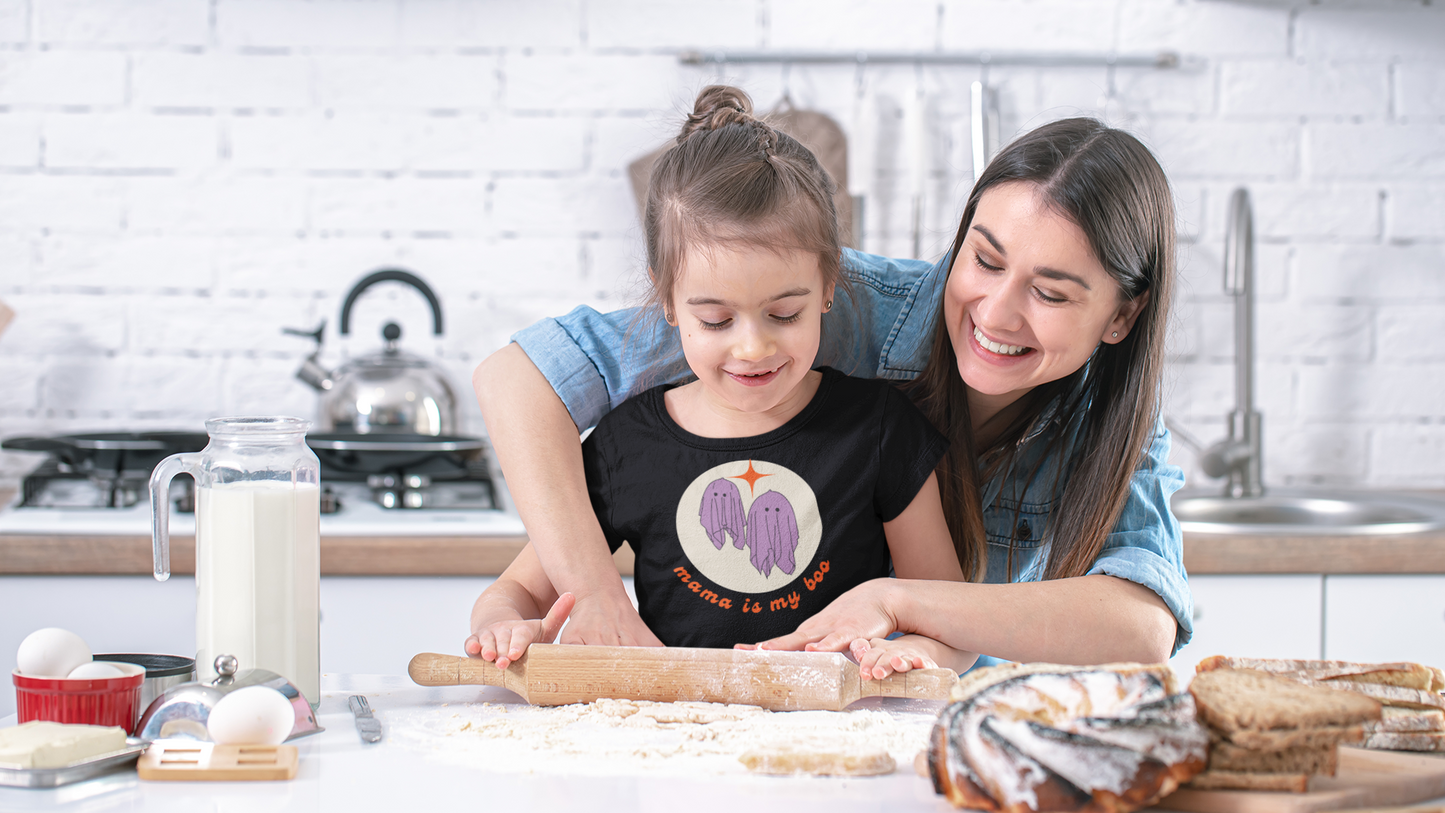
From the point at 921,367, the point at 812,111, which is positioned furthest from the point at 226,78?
the point at 921,367

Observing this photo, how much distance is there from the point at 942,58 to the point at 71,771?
1.87 meters

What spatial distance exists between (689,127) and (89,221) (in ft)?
4.75

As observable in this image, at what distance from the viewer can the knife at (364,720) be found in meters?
0.73

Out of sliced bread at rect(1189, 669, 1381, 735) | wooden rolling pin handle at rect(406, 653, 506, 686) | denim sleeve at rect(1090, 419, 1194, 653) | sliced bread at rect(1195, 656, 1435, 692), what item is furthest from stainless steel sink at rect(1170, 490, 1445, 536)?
wooden rolling pin handle at rect(406, 653, 506, 686)

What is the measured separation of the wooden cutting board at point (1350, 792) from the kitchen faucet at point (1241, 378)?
136 centimetres

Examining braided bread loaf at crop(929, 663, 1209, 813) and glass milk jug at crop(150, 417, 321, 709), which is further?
glass milk jug at crop(150, 417, 321, 709)

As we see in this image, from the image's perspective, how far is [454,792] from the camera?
24.9 inches

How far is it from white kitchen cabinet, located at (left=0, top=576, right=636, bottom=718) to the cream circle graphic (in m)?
0.53

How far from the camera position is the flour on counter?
0.69 meters

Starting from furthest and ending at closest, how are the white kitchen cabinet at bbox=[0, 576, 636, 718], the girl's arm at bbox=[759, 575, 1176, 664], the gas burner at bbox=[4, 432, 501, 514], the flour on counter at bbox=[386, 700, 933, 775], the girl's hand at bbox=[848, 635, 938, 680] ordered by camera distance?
the gas burner at bbox=[4, 432, 501, 514] < the white kitchen cabinet at bbox=[0, 576, 636, 718] < the girl's arm at bbox=[759, 575, 1176, 664] < the girl's hand at bbox=[848, 635, 938, 680] < the flour on counter at bbox=[386, 700, 933, 775]

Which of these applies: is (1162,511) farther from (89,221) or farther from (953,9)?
(89,221)

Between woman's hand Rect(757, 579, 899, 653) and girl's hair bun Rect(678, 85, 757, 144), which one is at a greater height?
girl's hair bun Rect(678, 85, 757, 144)

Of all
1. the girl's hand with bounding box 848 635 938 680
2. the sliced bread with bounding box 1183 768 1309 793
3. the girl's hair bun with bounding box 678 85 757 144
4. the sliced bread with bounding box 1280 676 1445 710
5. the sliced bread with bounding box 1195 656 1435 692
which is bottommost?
the sliced bread with bounding box 1183 768 1309 793

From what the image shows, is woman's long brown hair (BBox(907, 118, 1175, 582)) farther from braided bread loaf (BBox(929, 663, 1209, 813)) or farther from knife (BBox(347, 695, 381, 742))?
knife (BBox(347, 695, 381, 742))
